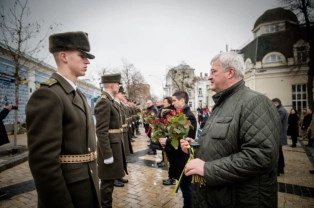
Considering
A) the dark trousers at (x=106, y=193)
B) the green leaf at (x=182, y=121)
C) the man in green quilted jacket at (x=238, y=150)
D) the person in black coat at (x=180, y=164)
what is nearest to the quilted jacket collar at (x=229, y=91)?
the man in green quilted jacket at (x=238, y=150)

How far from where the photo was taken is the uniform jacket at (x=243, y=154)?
1.51m

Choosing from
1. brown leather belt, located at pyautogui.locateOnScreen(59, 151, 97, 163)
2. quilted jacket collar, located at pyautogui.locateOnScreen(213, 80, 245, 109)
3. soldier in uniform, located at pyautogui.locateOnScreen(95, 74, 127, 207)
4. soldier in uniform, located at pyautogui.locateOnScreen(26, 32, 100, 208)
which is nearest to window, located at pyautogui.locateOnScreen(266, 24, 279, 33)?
soldier in uniform, located at pyautogui.locateOnScreen(95, 74, 127, 207)

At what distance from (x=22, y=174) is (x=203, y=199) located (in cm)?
584

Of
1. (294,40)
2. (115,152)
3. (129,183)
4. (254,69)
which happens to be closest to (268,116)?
(115,152)

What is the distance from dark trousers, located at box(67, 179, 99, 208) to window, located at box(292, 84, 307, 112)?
31175 millimetres

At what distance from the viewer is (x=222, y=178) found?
5.24ft

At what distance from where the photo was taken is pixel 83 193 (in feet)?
5.84

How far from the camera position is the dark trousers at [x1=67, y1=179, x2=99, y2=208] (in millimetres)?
1717

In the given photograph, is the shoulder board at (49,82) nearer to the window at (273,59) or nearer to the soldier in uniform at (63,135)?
A: the soldier in uniform at (63,135)

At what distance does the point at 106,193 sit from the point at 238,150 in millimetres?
2561

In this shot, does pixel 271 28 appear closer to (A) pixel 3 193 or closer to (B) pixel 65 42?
(B) pixel 65 42

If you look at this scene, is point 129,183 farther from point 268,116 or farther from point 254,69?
point 254,69

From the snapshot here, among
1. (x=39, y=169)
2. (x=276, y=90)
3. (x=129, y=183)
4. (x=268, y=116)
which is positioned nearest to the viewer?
(x=39, y=169)

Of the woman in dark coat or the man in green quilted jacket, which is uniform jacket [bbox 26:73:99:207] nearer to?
the man in green quilted jacket
